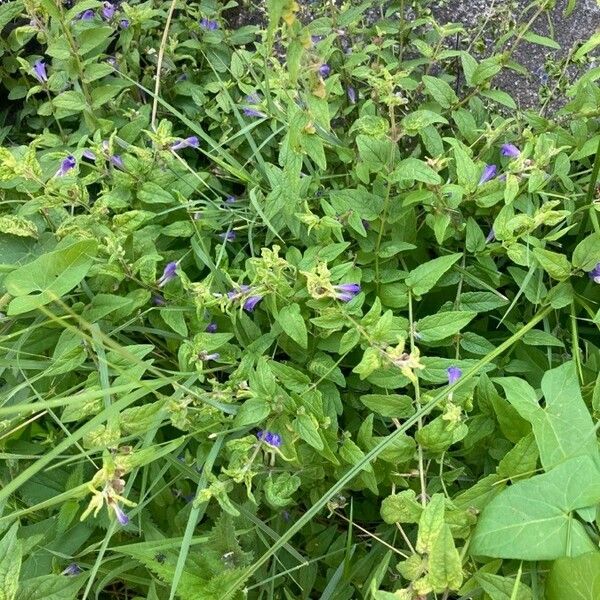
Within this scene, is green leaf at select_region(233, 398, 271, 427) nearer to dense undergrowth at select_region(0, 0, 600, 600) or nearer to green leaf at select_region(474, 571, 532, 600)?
dense undergrowth at select_region(0, 0, 600, 600)

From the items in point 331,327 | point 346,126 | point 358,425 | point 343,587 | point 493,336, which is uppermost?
point 346,126

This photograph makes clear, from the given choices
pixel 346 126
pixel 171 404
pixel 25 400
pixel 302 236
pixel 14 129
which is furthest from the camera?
pixel 14 129

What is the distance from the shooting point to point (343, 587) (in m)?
1.23

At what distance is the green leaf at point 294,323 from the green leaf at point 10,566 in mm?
557

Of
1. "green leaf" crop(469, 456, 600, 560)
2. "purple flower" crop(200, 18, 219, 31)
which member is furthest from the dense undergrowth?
"purple flower" crop(200, 18, 219, 31)

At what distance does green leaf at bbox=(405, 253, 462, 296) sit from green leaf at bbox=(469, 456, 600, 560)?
0.41 metres

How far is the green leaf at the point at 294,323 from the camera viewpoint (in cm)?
117

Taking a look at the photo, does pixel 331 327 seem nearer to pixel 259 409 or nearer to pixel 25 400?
pixel 259 409

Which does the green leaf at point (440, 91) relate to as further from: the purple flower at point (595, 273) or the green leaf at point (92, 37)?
the green leaf at point (92, 37)

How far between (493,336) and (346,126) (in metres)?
0.68

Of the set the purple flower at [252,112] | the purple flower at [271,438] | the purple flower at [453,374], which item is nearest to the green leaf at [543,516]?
the purple flower at [453,374]

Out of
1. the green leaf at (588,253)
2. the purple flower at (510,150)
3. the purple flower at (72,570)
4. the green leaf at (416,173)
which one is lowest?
the purple flower at (72,570)

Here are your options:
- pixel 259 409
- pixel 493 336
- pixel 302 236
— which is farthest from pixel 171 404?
pixel 493 336

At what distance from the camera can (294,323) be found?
1.17 metres
